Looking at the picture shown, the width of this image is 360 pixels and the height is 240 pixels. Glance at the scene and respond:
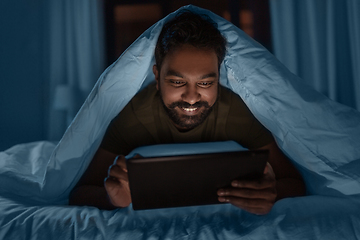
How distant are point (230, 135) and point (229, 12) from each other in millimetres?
1557

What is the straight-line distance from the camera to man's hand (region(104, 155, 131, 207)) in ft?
2.30

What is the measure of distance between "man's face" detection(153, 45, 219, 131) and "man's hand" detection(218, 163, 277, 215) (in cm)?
39

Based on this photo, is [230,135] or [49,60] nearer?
[230,135]

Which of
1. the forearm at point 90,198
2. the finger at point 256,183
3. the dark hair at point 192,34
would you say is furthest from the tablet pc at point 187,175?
the dark hair at point 192,34

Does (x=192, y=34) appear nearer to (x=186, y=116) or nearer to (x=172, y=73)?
(x=172, y=73)

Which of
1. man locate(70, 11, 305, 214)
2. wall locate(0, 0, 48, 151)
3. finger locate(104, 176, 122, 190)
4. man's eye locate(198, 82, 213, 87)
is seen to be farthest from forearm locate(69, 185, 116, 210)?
wall locate(0, 0, 48, 151)

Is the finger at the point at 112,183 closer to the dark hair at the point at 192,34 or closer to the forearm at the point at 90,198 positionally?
the forearm at the point at 90,198

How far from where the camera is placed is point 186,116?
100cm

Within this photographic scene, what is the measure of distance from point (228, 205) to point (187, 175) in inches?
7.2

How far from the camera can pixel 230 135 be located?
1.08 meters

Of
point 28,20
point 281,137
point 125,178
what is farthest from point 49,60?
point 281,137

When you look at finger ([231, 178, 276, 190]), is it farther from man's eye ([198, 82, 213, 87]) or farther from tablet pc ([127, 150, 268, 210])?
man's eye ([198, 82, 213, 87])

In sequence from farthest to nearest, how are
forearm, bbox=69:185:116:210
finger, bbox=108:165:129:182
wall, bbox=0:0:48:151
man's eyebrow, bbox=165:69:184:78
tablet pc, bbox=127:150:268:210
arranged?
wall, bbox=0:0:48:151 → man's eyebrow, bbox=165:69:184:78 → forearm, bbox=69:185:116:210 → finger, bbox=108:165:129:182 → tablet pc, bbox=127:150:268:210

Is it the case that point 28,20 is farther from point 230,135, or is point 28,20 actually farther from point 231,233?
point 231,233
